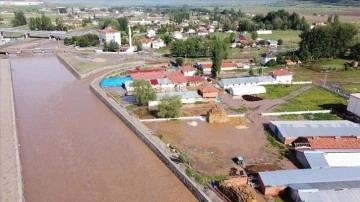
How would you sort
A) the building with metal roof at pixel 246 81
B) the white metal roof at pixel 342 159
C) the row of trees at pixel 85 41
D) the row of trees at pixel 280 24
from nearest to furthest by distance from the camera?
the white metal roof at pixel 342 159 < the building with metal roof at pixel 246 81 < the row of trees at pixel 85 41 < the row of trees at pixel 280 24

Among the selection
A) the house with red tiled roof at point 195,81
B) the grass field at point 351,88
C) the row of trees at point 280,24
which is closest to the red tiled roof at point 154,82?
the house with red tiled roof at point 195,81

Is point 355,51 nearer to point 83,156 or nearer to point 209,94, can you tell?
point 209,94

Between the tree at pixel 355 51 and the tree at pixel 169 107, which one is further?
the tree at pixel 355 51

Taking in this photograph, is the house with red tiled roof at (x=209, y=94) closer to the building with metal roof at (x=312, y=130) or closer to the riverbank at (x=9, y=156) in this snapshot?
the building with metal roof at (x=312, y=130)

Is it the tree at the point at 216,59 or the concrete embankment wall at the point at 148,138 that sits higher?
the tree at the point at 216,59

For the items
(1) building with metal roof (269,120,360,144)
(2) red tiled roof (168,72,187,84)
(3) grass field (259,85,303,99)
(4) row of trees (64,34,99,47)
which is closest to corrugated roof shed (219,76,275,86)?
(3) grass field (259,85,303,99)

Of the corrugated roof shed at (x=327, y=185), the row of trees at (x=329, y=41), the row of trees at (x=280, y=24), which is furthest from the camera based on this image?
the row of trees at (x=280, y=24)

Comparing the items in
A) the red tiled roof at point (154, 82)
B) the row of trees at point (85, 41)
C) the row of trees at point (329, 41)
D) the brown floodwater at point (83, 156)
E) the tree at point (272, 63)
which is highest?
the row of trees at point (329, 41)
